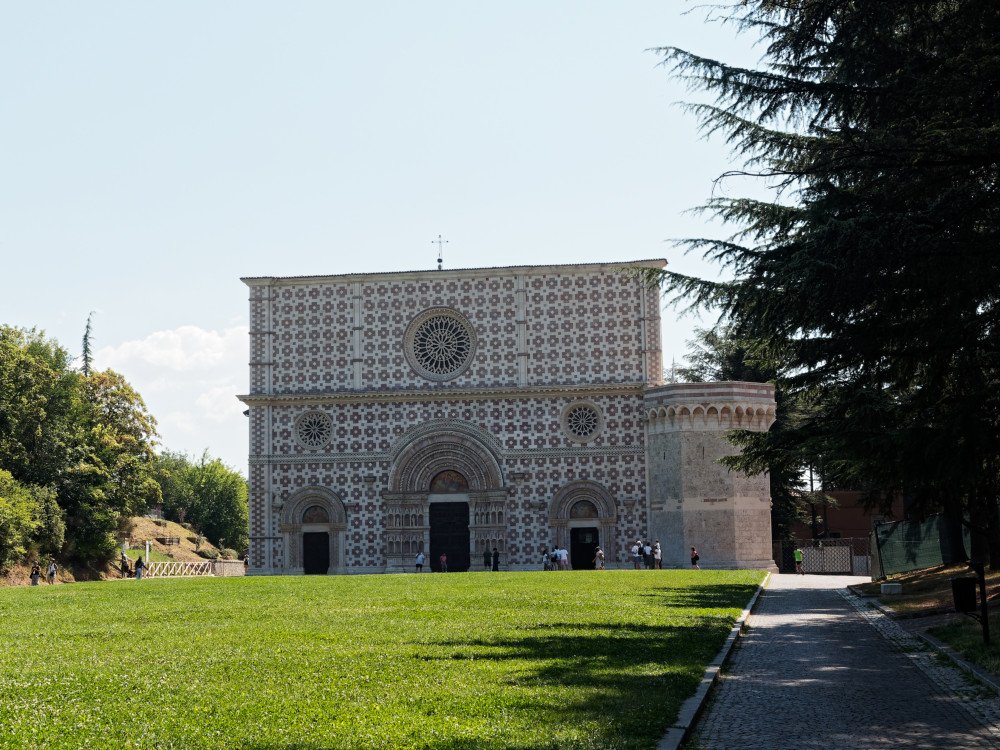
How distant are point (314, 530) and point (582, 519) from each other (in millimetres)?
10730

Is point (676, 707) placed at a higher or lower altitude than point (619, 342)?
lower

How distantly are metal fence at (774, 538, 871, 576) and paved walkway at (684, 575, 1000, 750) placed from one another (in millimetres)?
29164

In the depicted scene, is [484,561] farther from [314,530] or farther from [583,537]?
[314,530]

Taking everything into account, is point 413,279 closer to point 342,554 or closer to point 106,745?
point 342,554

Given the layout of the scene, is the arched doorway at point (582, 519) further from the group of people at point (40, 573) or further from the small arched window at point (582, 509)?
the group of people at point (40, 573)

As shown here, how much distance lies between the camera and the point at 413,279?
1927 inches

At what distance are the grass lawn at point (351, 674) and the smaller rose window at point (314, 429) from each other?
1095 inches

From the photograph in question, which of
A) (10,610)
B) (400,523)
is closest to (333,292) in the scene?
(400,523)

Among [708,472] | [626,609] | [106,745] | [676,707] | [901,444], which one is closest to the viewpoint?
[106,745]

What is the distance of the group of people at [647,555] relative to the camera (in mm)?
43781

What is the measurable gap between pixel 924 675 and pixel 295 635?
718 centimetres

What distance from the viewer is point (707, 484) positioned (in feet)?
148

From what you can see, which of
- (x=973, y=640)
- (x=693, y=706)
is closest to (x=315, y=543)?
(x=973, y=640)

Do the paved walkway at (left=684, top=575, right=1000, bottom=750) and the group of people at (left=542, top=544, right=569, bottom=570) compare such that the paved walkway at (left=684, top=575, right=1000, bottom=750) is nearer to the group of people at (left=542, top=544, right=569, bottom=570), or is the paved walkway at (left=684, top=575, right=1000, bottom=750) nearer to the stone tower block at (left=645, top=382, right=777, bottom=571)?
the stone tower block at (left=645, top=382, right=777, bottom=571)
